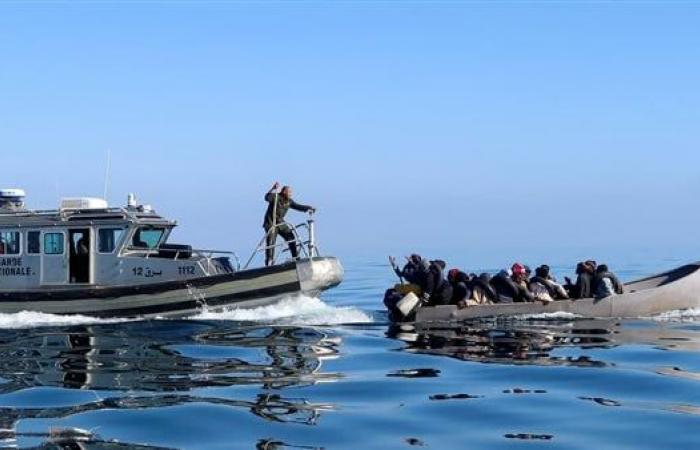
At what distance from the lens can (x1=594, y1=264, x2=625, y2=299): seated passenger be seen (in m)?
26.6

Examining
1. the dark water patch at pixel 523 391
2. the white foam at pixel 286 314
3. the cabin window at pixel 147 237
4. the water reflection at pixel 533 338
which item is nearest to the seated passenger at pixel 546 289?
the water reflection at pixel 533 338

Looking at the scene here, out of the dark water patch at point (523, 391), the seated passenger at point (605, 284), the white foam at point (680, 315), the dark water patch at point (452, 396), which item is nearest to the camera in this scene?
the dark water patch at point (452, 396)

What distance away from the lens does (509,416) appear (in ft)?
Answer: 47.1

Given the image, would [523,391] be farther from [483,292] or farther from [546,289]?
[546,289]

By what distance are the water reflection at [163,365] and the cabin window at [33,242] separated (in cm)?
314

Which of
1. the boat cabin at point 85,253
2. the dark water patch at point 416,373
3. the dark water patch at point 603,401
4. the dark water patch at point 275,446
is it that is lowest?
the dark water patch at point 275,446

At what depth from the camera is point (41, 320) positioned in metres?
26.1

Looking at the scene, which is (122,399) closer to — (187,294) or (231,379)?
(231,379)

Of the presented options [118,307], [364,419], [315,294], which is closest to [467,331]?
[315,294]

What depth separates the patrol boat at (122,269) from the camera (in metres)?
26.1

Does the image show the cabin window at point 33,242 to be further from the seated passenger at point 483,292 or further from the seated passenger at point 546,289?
the seated passenger at point 546,289

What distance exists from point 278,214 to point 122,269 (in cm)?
428

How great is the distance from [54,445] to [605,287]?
17342 millimetres

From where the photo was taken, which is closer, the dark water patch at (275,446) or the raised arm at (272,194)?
the dark water patch at (275,446)
